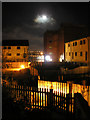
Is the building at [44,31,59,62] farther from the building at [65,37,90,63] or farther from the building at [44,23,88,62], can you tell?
the building at [65,37,90,63]

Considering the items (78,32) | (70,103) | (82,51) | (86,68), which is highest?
(78,32)

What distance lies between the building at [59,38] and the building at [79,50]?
6.26 meters

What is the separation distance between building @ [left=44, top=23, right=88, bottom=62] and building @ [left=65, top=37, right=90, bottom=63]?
246 inches

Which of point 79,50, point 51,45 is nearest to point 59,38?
point 51,45

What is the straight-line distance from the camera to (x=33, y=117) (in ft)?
19.4

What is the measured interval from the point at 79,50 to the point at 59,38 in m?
15.1

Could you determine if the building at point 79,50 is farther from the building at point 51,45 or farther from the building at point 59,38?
the building at point 51,45

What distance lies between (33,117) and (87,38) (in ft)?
58.6

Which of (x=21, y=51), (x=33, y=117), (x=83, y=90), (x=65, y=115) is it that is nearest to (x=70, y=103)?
(x=65, y=115)

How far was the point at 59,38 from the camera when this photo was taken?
36875 millimetres

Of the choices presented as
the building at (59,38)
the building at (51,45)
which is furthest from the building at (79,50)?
the building at (51,45)

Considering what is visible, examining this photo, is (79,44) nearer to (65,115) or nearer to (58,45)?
(58,45)

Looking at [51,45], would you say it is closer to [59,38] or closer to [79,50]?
[59,38]

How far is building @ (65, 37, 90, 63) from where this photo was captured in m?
20.4
